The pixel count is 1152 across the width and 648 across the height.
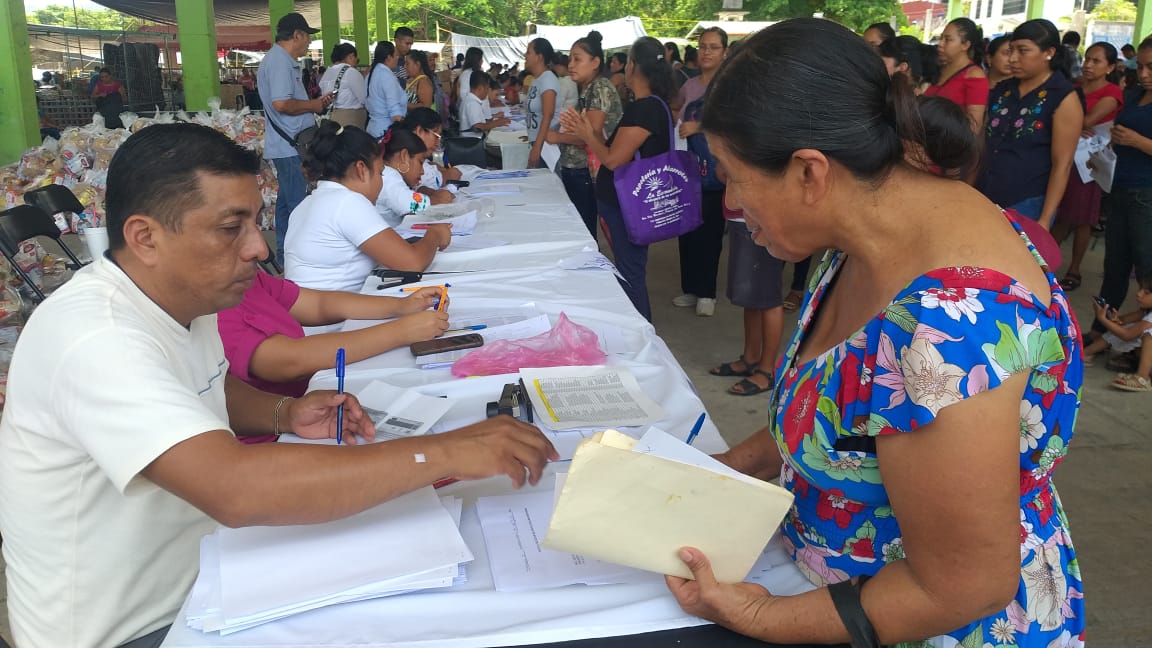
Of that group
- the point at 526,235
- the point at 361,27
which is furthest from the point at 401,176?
the point at 361,27

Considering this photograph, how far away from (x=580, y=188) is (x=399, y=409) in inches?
139

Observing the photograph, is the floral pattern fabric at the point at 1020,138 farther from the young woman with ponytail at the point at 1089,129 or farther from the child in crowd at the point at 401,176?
the child in crowd at the point at 401,176

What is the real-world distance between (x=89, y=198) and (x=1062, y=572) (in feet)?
18.2

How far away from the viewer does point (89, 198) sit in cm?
506

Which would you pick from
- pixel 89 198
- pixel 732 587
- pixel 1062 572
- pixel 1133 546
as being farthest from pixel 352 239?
pixel 89 198

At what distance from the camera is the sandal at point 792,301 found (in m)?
4.68

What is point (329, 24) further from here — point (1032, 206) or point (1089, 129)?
point (1032, 206)

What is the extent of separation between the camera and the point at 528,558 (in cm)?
105

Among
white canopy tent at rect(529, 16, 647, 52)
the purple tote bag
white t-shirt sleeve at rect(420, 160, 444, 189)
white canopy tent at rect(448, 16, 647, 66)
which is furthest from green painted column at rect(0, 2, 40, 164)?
white canopy tent at rect(529, 16, 647, 52)

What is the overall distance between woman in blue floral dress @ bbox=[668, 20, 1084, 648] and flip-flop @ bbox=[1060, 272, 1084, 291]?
4.77 metres

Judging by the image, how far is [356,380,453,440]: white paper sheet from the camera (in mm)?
1462

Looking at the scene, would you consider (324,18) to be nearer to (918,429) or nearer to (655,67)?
(655,67)

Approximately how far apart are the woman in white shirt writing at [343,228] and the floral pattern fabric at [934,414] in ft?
5.97

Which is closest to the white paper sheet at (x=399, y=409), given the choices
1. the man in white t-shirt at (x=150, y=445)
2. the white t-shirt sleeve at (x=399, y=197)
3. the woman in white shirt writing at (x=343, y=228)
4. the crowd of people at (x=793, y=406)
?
the crowd of people at (x=793, y=406)
